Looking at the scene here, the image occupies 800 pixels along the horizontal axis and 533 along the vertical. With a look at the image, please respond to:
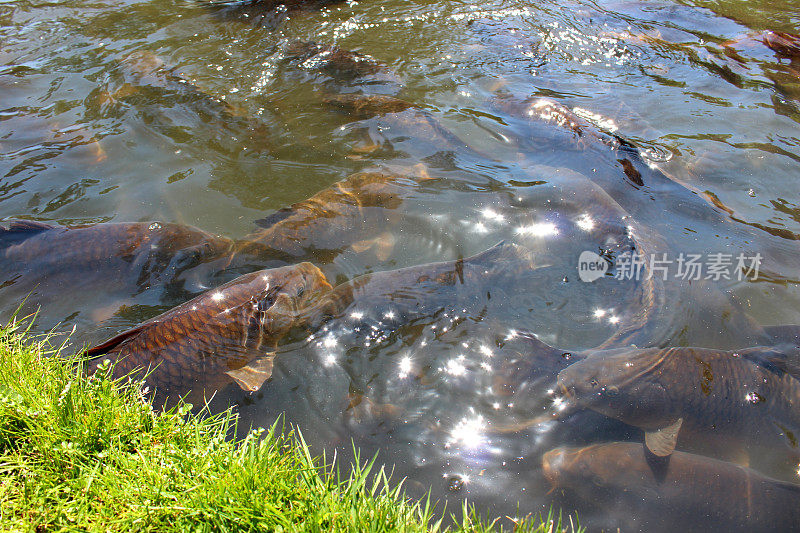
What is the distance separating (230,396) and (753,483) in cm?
315

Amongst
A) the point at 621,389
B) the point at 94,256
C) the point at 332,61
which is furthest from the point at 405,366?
the point at 332,61

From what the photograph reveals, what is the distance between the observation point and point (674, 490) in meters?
2.87

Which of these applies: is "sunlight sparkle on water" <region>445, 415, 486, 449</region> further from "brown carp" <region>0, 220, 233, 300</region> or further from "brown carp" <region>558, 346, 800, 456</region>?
"brown carp" <region>0, 220, 233, 300</region>

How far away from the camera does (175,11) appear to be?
9719mm

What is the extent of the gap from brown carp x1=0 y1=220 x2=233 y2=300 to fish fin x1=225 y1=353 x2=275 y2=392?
1.26 m

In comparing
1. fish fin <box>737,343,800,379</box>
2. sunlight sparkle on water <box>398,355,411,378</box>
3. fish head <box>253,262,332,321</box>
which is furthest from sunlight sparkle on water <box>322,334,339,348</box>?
fish fin <box>737,343,800,379</box>

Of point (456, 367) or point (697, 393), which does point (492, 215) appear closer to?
point (456, 367)

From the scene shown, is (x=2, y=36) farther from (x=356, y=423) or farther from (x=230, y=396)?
(x=356, y=423)

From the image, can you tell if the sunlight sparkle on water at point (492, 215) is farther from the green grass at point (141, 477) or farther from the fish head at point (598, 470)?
the green grass at point (141, 477)

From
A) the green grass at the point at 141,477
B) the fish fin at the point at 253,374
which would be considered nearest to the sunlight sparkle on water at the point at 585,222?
the green grass at the point at 141,477

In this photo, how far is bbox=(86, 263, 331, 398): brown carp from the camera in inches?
124

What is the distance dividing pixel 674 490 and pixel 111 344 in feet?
11.2

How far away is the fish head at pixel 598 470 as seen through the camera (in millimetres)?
2889

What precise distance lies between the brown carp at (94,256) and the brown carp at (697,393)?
311cm
